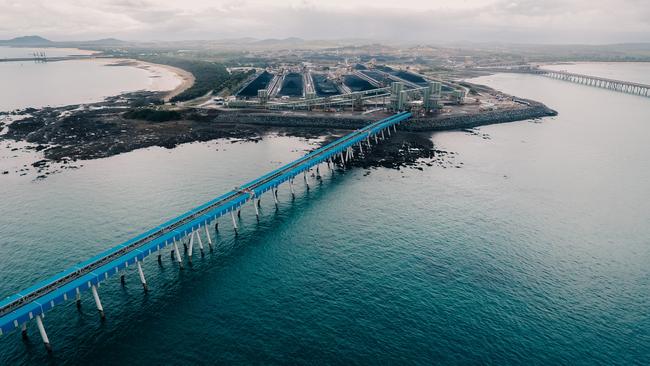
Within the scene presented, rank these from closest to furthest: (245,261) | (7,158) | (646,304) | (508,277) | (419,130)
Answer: (646,304)
(508,277)
(245,261)
(7,158)
(419,130)

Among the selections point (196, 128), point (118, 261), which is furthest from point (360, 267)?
point (196, 128)

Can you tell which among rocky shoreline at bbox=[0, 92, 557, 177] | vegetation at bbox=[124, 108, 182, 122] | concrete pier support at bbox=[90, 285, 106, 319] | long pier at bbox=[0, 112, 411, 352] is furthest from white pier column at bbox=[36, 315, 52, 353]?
vegetation at bbox=[124, 108, 182, 122]

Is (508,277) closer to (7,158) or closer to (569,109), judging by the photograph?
(7,158)

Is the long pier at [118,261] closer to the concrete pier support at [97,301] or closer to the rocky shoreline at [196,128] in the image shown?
the concrete pier support at [97,301]

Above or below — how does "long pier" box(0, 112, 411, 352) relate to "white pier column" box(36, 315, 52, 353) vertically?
above

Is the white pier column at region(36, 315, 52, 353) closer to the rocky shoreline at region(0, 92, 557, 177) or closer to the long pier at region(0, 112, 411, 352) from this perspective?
the long pier at region(0, 112, 411, 352)

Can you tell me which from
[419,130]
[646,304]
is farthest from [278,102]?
[646,304]
